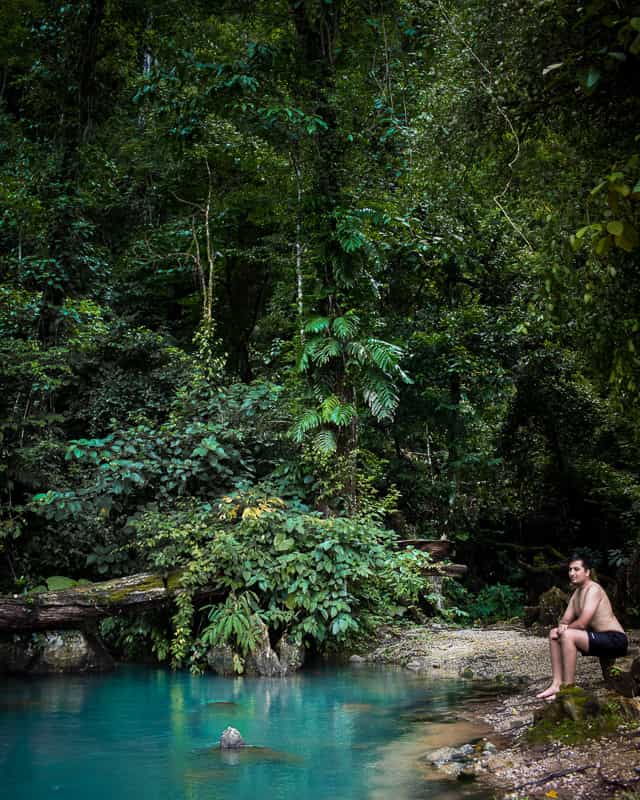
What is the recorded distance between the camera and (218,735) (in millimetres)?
6156

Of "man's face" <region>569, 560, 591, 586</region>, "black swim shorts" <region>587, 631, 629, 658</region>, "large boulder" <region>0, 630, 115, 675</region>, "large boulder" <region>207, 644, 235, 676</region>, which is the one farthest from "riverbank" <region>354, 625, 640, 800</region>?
"large boulder" <region>0, 630, 115, 675</region>

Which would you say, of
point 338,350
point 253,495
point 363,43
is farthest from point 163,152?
point 253,495

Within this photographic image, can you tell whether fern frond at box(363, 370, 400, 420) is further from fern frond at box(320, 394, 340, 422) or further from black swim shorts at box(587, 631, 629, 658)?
black swim shorts at box(587, 631, 629, 658)

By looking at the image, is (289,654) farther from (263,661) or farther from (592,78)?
(592,78)

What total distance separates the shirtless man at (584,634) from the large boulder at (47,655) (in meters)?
5.86

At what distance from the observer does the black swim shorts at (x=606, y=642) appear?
5578mm

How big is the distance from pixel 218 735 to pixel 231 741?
516mm

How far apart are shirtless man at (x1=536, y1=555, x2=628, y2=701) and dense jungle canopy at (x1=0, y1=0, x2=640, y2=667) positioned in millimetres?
1420

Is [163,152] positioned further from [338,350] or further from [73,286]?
[338,350]

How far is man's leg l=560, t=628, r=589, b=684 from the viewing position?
5.57 metres

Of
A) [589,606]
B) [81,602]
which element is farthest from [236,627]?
[589,606]

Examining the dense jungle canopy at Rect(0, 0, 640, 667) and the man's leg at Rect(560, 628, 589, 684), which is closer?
the man's leg at Rect(560, 628, 589, 684)

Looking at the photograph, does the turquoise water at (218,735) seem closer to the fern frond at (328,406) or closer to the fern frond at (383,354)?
the fern frond at (328,406)

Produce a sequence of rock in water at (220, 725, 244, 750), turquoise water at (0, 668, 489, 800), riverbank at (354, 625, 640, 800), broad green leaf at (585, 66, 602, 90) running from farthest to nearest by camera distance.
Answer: rock in water at (220, 725, 244, 750) < turquoise water at (0, 668, 489, 800) < riverbank at (354, 625, 640, 800) < broad green leaf at (585, 66, 602, 90)
